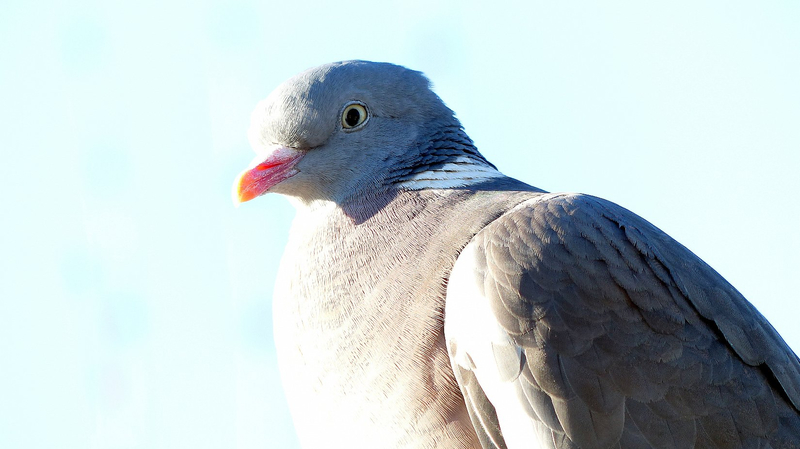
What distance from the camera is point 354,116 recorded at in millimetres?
4227

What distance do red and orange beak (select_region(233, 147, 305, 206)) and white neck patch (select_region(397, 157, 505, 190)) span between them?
0.49m

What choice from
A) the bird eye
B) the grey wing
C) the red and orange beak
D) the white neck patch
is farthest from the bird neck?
the grey wing

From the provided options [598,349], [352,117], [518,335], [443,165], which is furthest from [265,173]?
[598,349]

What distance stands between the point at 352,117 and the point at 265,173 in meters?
0.44

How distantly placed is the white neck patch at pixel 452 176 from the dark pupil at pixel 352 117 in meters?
0.41

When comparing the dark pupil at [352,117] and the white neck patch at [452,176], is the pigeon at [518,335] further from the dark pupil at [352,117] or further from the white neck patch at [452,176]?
the dark pupil at [352,117]

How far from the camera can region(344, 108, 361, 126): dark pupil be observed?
422 centimetres

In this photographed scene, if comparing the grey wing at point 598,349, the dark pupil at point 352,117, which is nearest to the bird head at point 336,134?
the dark pupil at point 352,117

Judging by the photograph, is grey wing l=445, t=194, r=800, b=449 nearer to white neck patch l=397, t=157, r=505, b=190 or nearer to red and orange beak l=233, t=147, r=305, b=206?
white neck patch l=397, t=157, r=505, b=190

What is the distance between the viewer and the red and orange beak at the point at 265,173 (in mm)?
4070

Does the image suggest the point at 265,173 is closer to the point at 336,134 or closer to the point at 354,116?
the point at 336,134

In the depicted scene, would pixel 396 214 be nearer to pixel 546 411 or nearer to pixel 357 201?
A: pixel 357 201

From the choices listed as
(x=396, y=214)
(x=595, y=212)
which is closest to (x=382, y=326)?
(x=396, y=214)

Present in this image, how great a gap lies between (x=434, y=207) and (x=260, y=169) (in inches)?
32.3
